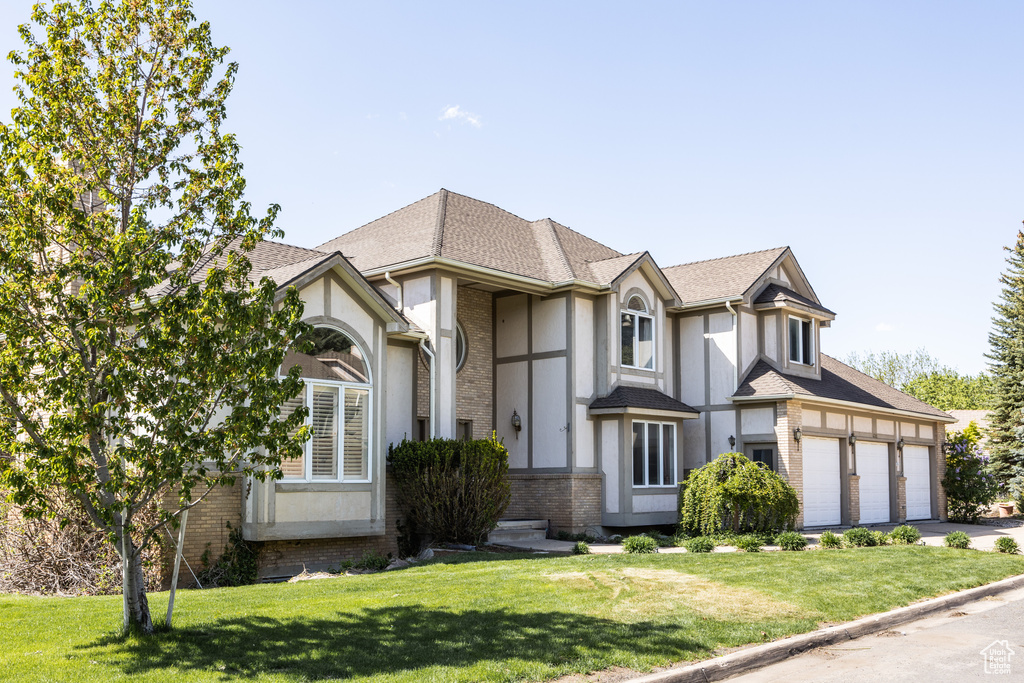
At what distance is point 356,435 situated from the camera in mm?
17062

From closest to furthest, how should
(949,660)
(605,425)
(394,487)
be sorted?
(949,660), (394,487), (605,425)

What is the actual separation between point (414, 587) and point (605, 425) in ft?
36.1

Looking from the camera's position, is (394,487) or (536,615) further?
(394,487)

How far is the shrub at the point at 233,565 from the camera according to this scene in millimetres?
14758

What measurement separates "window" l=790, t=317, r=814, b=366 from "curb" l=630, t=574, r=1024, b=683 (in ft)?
44.0

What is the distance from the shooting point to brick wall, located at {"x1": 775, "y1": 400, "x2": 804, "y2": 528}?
75.6 feet

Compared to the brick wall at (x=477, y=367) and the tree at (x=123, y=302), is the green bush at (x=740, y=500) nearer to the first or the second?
the brick wall at (x=477, y=367)

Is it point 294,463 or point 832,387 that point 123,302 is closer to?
point 294,463

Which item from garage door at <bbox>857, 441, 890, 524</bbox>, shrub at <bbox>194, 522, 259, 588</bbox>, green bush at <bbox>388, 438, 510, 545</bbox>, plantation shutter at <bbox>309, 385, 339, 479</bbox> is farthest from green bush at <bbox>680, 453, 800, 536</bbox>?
shrub at <bbox>194, 522, 259, 588</bbox>

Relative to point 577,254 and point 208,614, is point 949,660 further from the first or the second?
point 577,254

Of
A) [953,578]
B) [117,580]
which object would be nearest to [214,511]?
[117,580]

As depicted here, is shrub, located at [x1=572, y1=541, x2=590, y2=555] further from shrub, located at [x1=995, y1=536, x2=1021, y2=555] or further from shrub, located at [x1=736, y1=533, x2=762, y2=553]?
shrub, located at [x1=995, y1=536, x2=1021, y2=555]

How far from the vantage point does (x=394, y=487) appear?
18531 mm

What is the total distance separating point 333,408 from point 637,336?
976 cm
